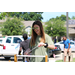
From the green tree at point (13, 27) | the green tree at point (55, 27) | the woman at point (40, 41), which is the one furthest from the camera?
the green tree at point (55, 27)

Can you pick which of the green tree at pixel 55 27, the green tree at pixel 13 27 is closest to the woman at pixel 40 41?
the green tree at pixel 13 27

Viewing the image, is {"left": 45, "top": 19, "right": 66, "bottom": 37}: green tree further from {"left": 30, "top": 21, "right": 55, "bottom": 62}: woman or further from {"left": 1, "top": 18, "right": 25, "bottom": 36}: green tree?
{"left": 30, "top": 21, "right": 55, "bottom": 62}: woman

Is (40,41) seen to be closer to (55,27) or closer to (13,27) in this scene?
(13,27)

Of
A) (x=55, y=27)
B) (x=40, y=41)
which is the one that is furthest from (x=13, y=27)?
(x=40, y=41)

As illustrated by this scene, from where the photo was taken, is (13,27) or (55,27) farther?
(55,27)

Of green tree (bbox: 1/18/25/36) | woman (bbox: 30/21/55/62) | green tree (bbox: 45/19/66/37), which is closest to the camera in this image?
woman (bbox: 30/21/55/62)

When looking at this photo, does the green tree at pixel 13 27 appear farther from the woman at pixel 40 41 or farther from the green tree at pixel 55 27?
the woman at pixel 40 41

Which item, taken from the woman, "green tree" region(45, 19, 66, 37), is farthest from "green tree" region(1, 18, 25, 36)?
the woman

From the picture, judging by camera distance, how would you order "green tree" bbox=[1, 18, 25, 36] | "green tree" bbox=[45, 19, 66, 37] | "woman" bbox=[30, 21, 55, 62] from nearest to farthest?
"woman" bbox=[30, 21, 55, 62]
"green tree" bbox=[1, 18, 25, 36]
"green tree" bbox=[45, 19, 66, 37]

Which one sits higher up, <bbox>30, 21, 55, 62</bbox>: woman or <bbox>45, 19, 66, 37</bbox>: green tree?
<bbox>45, 19, 66, 37</bbox>: green tree
